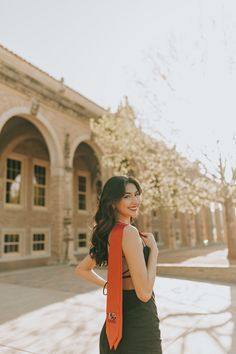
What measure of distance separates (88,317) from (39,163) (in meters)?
14.6

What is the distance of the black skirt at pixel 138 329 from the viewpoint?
165 cm

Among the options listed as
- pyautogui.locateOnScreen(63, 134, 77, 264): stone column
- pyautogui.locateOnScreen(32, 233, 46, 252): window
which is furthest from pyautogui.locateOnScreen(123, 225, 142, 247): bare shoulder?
pyautogui.locateOnScreen(32, 233, 46, 252): window

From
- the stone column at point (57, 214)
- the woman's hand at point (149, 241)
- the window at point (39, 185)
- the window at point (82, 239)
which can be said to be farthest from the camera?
the window at point (82, 239)

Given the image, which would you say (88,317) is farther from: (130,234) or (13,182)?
(13,182)

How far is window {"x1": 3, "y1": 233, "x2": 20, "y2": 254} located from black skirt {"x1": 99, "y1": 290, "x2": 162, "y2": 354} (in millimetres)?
15899

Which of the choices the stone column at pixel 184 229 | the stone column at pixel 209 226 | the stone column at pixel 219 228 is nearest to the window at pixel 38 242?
the stone column at pixel 184 229

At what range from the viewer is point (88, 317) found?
525 centimetres

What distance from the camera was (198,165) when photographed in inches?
476

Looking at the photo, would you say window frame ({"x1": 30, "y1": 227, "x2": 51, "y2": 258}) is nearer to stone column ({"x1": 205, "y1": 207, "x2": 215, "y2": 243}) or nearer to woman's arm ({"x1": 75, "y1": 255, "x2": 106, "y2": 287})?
woman's arm ({"x1": 75, "y1": 255, "x2": 106, "y2": 287})

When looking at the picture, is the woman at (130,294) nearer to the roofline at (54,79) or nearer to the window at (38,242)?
the roofline at (54,79)

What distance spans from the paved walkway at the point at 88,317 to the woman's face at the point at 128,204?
8.79ft

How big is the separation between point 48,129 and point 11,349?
1169 cm

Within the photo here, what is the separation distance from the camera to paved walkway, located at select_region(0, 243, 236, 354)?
3947mm

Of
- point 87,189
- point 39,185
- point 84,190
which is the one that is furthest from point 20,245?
point 87,189
